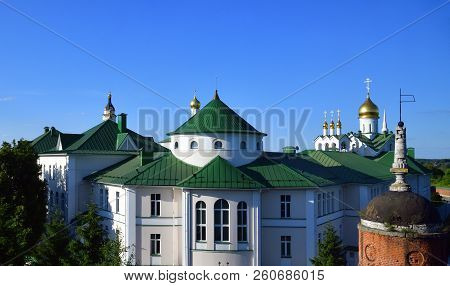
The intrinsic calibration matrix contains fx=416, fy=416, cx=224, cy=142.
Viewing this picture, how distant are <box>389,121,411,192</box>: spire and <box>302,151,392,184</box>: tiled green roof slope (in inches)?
548

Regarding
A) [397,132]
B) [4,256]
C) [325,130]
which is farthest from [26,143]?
[325,130]

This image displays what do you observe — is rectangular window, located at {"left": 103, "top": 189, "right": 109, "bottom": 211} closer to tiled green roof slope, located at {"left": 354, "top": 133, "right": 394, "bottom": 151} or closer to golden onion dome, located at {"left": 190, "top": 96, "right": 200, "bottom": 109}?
golden onion dome, located at {"left": 190, "top": 96, "right": 200, "bottom": 109}

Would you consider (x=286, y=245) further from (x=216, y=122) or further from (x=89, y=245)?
(x=89, y=245)

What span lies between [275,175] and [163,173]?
6796 millimetres

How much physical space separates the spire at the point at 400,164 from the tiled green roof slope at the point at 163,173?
43.0 ft

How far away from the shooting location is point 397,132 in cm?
1560

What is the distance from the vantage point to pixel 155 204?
2491 centimetres

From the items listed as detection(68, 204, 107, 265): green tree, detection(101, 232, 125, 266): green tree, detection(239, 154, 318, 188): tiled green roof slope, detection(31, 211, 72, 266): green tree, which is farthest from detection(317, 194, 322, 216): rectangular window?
detection(31, 211, 72, 266): green tree

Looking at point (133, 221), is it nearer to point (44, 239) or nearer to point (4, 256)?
point (44, 239)

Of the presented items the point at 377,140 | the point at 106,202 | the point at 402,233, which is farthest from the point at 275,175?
the point at 377,140

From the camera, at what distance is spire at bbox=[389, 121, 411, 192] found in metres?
14.8

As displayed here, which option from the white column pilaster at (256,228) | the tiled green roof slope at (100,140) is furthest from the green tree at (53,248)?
the tiled green roof slope at (100,140)

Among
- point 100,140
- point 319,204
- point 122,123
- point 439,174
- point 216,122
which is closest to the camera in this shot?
point 319,204
